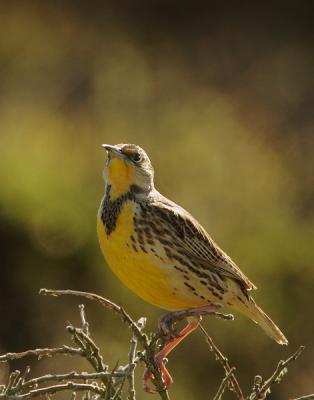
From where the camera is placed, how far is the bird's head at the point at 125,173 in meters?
3.44

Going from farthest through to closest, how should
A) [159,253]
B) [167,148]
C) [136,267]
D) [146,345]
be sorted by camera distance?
[167,148] → [159,253] → [136,267] → [146,345]

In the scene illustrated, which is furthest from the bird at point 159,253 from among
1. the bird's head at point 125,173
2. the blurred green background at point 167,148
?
the blurred green background at point 167,148

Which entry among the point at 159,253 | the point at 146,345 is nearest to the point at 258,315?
the point at 159,253

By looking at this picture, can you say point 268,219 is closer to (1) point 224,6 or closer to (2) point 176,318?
(2) point 176,318

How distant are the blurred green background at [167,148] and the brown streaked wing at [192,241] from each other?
787mm

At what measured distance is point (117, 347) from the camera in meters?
6.44

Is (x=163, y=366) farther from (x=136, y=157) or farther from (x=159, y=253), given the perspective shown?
(x=136, y=157)

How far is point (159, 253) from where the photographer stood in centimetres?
324

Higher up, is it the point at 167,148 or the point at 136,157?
the point at 136,157

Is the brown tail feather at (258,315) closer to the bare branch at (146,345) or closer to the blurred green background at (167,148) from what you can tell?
the blurred green background at (167,148)

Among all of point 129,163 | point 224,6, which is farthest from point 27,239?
point 224,6

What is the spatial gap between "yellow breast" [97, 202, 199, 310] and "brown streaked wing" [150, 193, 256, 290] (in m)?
0.16

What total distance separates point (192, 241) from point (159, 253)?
0.72 ft

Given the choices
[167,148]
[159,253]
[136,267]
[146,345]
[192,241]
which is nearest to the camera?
[146,345]
